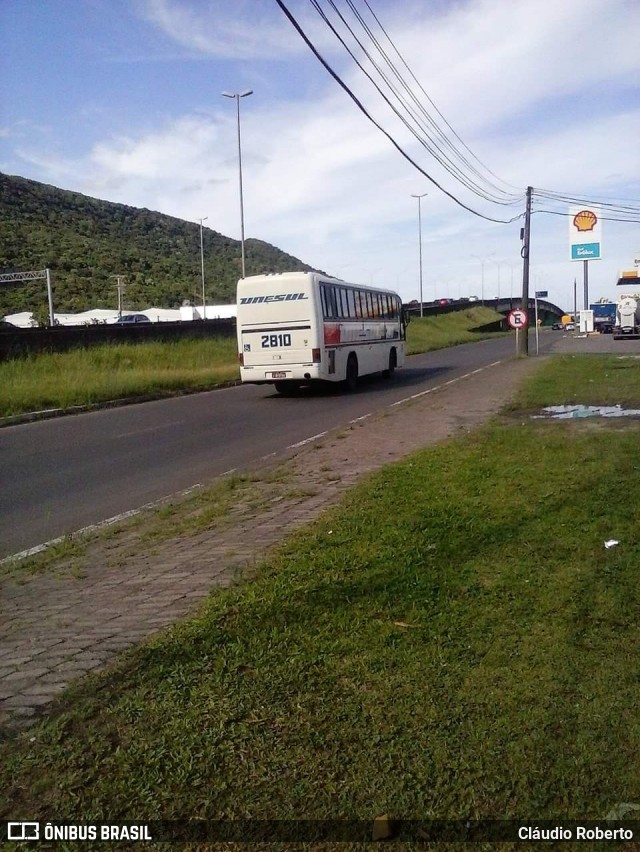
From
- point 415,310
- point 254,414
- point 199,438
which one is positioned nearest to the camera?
point 199,438

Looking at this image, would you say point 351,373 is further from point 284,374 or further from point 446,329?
point 446,329

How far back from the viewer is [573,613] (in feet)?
15.6

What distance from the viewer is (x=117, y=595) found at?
5570 millimetres

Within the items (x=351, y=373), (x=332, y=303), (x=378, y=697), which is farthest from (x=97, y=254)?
(x=378, y=697)

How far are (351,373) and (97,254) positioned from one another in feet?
167

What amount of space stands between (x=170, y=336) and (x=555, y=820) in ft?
102

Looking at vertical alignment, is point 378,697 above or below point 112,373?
below

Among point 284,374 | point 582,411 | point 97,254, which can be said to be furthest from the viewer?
point 97,254

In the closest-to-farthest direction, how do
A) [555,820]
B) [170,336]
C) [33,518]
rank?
[555,820], [33,518], [170,336]

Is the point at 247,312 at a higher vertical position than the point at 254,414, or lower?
higher

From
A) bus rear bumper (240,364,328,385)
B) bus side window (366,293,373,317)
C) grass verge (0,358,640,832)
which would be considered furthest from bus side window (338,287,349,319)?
grass verge (0,358,640,832)

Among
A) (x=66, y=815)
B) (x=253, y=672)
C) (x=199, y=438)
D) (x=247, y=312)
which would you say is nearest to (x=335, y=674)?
(x=253, y=672)

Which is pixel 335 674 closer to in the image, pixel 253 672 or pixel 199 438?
pixel 253 672

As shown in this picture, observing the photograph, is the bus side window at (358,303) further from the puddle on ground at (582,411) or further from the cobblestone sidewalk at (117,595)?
the cobblestone sidewalk at (117,595)
